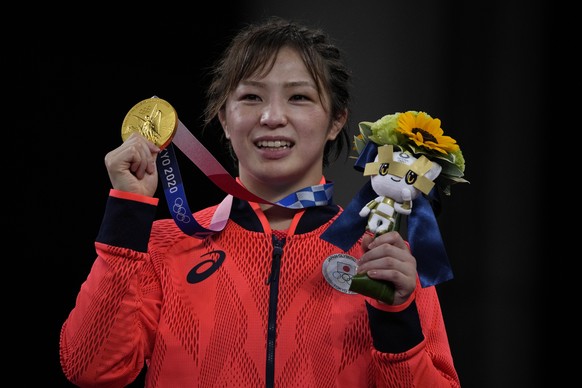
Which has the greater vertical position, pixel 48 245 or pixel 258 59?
pixel 258 59

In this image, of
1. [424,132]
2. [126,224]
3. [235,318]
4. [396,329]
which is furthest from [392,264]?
[126,224]

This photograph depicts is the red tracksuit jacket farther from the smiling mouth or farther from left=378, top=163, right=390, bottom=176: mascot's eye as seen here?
left=378, top=163, right=390, bottom=176: mascot's eye

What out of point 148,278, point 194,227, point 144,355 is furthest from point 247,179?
point 144,355

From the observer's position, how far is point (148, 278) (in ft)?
6.48

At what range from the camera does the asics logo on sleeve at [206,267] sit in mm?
1983

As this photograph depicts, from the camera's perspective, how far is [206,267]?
2.00m

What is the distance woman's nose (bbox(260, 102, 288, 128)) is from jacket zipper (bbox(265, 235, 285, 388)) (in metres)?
0.25

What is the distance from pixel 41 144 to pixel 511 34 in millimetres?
1502

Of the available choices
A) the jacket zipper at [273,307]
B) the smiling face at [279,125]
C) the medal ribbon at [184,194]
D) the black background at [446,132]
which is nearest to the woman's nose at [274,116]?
the smiling face at [279,125]

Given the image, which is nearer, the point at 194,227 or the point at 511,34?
the point at 194,227

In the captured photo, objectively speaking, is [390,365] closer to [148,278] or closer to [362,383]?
[362,383]

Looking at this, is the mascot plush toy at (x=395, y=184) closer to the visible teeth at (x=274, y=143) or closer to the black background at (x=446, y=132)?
the visible teeth at (x=274, y=143)

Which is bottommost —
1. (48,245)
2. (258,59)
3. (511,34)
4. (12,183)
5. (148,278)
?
(48,245)

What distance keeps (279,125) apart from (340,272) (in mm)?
349
